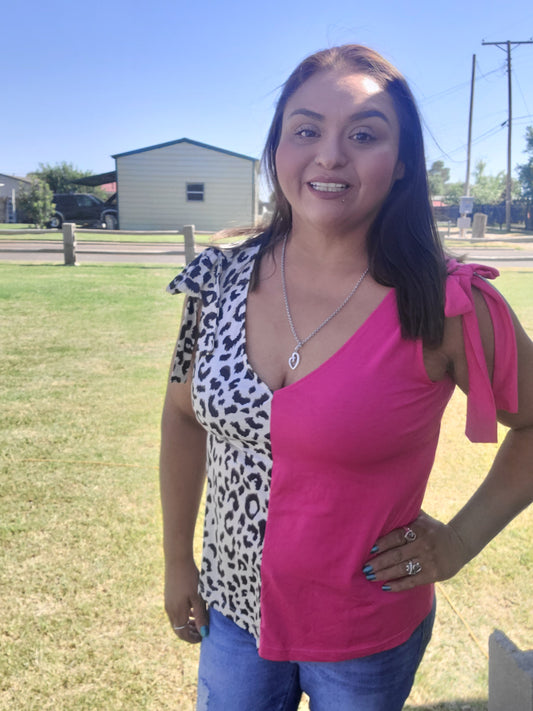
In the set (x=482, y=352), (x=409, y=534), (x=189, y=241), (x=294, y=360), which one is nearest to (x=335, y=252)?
(x=294, y=360)

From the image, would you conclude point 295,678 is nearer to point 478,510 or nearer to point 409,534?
point 409,534

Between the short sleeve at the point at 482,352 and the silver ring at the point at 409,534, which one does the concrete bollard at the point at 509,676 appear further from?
the short sleeve at the point at 482,352

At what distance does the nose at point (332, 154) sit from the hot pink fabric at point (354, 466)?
30 centimetres

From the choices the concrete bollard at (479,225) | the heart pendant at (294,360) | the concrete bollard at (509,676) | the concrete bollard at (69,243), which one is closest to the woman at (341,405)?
the heart pendant at (294,360)

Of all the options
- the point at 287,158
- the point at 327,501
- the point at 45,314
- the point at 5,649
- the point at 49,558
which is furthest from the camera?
the point at 45,314

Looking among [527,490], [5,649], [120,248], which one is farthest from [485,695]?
[120,248]

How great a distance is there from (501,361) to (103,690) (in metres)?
1.93

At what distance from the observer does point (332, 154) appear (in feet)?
4.29

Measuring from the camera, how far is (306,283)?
1436 mm

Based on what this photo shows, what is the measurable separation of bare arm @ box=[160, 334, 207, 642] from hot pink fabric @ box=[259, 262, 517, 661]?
0.32 m

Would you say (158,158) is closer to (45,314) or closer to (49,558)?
(45,314)

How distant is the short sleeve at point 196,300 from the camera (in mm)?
1434

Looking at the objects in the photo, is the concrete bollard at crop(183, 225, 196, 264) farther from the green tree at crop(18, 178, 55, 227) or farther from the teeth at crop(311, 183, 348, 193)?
the green tree at crop(18, 178, 55, 227)

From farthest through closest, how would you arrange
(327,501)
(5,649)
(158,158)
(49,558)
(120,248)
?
(158,158) → (120,248) → (49,558) → (5,649) → (327,501)
